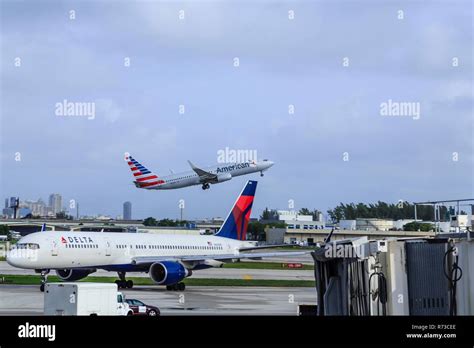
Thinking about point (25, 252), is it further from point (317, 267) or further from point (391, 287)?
point (391, 287)

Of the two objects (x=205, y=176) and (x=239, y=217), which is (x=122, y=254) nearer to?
(x=239, y=217)

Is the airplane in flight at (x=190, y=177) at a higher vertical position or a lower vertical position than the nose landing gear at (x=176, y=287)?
higher

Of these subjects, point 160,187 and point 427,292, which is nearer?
point 427,292

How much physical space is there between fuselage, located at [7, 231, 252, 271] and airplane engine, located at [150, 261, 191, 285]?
241 cm

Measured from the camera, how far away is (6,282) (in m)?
67.1

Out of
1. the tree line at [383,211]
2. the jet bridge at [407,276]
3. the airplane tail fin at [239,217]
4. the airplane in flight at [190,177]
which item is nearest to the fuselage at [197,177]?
the airplane in flight at [190,177]

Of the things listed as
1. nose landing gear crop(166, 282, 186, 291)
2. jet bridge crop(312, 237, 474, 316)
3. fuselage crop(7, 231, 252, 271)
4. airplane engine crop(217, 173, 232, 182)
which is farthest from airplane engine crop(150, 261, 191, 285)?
airplane engine crop(217, 173, 232, 182)

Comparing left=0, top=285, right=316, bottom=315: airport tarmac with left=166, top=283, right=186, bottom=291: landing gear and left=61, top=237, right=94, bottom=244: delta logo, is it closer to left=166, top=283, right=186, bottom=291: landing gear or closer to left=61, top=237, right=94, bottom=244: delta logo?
left=166, top=283, right=186, bottom=291: landing gear

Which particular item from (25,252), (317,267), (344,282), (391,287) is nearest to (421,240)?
(391,287)

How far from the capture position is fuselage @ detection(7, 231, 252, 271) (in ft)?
189

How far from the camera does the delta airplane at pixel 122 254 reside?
57844mm

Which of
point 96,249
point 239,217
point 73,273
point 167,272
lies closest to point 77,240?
point 96,249

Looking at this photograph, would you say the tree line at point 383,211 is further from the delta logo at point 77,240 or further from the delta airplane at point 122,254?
the delta logo at point 77,240
